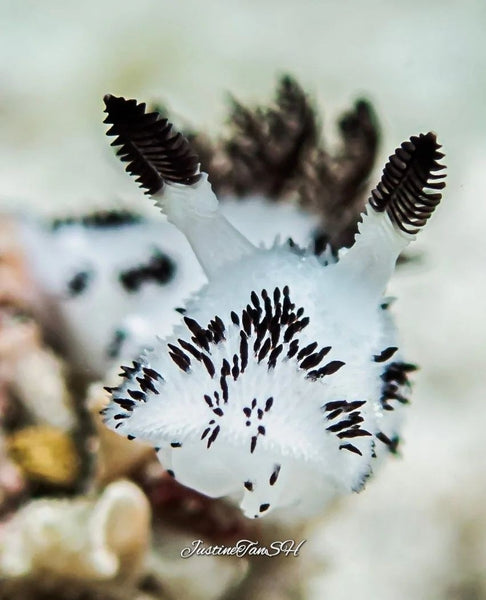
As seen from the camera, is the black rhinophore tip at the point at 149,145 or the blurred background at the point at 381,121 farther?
the blurred background at the point at 381,121

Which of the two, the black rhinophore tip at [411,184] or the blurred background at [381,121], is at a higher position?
the blurred background at [381,121]

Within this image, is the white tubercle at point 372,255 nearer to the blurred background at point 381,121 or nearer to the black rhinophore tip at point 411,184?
the black rhinophore tip at point 411,184

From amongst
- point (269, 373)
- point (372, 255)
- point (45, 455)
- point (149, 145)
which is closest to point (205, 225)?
point (149, 145)

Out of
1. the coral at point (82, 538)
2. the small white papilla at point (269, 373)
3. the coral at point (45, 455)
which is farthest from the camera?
the coral at point (45, 455)

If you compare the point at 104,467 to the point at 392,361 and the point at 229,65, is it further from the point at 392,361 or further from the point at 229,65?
Answer: the point at 229,65

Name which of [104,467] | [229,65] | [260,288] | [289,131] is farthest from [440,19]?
[104,467]

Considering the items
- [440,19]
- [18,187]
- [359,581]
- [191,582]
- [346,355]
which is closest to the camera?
[346,355]

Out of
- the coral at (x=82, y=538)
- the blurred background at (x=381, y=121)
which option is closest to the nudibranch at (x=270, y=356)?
the coral at (x=82, y=538)

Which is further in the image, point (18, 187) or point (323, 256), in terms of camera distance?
point (18, 187)
